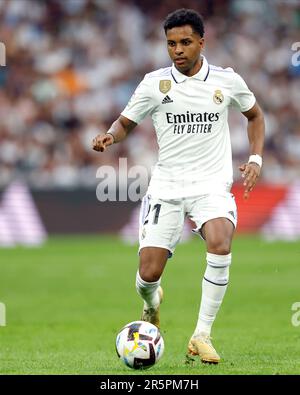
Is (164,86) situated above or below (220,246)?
above

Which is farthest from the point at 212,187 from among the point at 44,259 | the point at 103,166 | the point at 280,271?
the point at 103,166

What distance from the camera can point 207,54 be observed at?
1016 inches

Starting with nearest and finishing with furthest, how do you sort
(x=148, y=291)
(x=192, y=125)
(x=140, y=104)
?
(x=192, y=125) < (x=140, y=104) < (x=148, y=291)

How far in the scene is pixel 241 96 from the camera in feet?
28.2

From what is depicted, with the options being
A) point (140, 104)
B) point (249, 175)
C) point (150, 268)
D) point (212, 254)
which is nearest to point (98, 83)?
point (140, 104)

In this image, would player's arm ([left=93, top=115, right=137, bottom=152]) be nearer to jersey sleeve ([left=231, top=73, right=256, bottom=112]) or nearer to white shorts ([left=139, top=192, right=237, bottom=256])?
white shorts ([left=139, top=192, right=237, bottom=256])

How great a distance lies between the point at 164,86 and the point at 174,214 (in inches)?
39.2

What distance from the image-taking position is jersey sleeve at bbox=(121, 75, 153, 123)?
28.0ft

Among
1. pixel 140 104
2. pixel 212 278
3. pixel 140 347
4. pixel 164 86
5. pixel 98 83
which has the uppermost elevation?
pixel 164 86

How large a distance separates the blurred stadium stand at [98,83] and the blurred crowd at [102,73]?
A: 0.9 inches

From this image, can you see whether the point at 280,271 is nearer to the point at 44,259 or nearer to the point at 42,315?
the point at 44,259

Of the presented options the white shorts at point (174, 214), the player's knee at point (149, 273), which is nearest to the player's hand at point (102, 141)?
the white shorts at point (174, 214)

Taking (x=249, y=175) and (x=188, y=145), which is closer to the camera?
(x=249, y=175)

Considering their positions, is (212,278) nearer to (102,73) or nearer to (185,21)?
(185,21)
